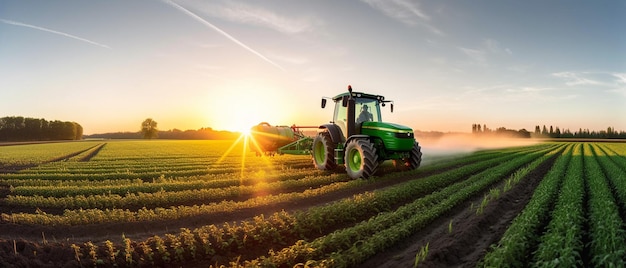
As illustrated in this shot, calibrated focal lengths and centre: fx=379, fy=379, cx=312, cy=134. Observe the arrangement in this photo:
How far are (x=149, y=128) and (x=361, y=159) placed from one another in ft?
346

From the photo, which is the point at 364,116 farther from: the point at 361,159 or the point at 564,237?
the point at 564,237

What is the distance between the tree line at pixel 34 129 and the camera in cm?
8462

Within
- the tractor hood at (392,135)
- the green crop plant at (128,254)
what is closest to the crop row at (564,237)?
the tractor hood at (392,135)

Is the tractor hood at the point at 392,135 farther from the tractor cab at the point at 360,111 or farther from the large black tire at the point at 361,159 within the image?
the large black tire at the point at 361,159

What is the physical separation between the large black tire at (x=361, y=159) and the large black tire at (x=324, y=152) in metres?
1.64

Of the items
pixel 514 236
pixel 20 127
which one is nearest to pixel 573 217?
pixel 514 236

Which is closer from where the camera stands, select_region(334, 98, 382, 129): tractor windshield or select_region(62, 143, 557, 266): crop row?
select_region(62, 143, 557, 266): crop row

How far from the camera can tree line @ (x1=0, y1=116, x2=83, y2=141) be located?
8462 cm

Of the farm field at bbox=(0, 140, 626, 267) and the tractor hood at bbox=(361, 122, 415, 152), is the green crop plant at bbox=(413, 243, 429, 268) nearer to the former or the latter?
the farm field at bbox=(0, 140, 626, 267)

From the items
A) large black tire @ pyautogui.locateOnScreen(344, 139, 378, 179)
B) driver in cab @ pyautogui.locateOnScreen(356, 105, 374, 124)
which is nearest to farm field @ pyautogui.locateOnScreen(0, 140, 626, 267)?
large black tire @ pyautogui.locateOnScreen(344, 139, 378, 179)

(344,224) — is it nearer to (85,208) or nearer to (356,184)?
(356,184)

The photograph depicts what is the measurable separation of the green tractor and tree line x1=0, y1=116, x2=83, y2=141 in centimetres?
9545

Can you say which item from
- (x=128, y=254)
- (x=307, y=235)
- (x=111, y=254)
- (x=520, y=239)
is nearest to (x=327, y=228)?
(x=307, y=235)

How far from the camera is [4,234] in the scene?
28.7 feet
